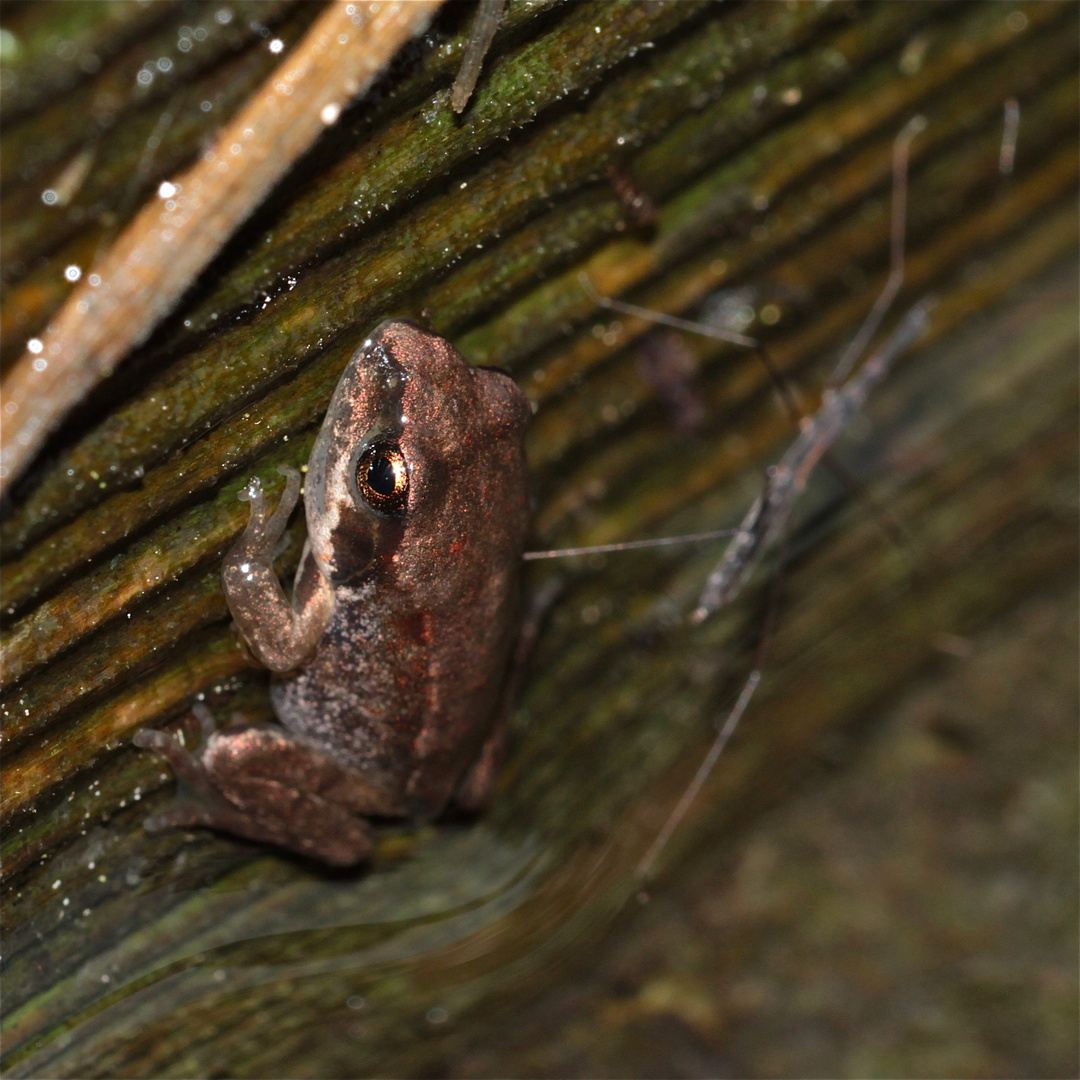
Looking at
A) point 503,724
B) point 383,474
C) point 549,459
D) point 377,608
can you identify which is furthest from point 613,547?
point 383,474

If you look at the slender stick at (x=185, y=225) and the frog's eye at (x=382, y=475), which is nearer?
the slender stick at (x=185, y=225)

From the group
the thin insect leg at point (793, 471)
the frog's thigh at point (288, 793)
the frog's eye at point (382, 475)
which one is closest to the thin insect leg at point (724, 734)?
the thin insect leg at point (793, 471)

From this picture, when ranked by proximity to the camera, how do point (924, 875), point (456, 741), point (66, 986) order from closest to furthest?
point (66, 986) < point (456, 741) < point (924, 875)

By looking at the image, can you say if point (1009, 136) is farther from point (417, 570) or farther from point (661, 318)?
point (417, 570)

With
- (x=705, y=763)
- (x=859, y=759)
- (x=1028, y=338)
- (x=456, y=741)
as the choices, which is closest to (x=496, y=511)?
(x=456, y=741)

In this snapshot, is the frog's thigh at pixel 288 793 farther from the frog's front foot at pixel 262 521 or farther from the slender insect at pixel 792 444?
the slender insect at pixel 792 444

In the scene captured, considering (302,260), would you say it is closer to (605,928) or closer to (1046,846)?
(605,928)

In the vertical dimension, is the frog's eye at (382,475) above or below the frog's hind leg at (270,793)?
above

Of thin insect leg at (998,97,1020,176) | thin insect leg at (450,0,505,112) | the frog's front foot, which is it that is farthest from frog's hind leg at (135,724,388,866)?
thin insect leg at (998,97,1020,176)
